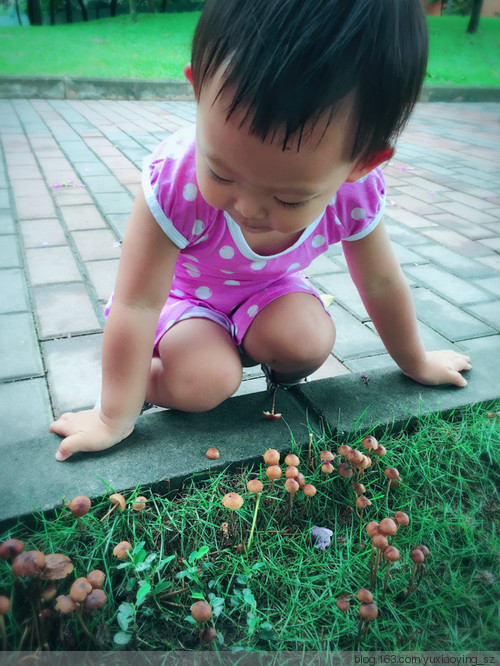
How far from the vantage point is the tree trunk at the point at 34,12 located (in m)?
15.0

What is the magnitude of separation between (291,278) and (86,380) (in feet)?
2.58

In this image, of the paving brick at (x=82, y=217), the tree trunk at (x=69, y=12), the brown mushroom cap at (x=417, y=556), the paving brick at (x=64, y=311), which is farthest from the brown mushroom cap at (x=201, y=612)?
the tree trunk at (x=69, y=12)

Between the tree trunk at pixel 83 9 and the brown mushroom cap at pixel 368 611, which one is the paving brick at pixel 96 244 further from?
the tree trunk at pixel 83 9

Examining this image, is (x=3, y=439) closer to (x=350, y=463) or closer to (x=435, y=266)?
(x=350, y=463)

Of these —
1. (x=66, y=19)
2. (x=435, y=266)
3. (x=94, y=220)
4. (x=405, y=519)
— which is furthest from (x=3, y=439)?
(x=66, y=19)

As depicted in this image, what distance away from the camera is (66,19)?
16.3 metres

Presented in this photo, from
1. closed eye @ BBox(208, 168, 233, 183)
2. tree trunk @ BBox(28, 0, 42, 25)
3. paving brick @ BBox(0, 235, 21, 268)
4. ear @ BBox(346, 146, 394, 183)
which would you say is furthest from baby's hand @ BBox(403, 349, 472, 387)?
tree trunk @ BBox(28, 0, 42, 25)

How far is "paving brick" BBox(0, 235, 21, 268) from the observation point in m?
2.67

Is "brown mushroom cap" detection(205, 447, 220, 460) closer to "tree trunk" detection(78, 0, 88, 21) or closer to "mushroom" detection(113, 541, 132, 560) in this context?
"mushroom" detection(113, 541, 132, 560)

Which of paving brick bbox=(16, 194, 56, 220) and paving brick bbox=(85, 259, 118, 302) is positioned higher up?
paving brick bbox=(85, 259, 118, 302)

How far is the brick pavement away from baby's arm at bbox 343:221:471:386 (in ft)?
1.13

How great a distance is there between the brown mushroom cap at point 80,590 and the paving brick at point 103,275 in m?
1.62

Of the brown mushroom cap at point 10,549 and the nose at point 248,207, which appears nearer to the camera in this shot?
the brown mushroom cap at point 10,549

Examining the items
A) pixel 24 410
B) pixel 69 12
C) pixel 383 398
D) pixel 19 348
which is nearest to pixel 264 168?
pixel 383 398
